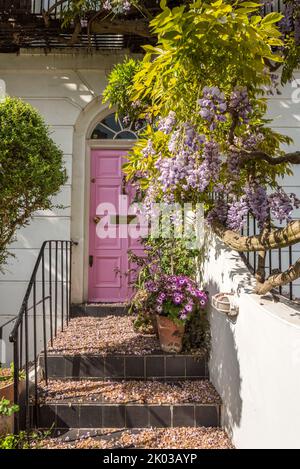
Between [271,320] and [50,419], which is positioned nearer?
[271,320]

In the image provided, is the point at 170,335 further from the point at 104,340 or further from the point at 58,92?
the point at 58,92

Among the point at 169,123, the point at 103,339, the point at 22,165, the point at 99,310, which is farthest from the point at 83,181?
the point at 169,123

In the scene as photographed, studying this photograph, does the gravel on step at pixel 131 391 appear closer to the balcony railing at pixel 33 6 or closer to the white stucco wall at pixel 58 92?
the white stucco wall at pixel 58 92

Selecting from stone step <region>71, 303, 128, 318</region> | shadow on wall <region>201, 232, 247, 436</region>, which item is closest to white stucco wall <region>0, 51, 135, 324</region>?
stone step <region>71, 303, 128, 318</region>

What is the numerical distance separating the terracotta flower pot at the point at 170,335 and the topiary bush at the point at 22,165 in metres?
1.57

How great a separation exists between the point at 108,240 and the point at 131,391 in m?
2.70

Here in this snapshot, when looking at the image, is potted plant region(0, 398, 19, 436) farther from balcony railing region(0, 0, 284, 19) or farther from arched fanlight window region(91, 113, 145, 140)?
balcony railing region(0, 0, 284, 19)

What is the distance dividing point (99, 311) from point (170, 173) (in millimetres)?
2985

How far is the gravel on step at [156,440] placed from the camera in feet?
8.65

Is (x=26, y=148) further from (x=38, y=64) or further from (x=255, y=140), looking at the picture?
(x=38, y=64)

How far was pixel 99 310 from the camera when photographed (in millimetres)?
4902

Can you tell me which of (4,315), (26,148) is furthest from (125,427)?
(4,315)

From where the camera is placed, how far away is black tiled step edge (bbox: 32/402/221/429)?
290cm
